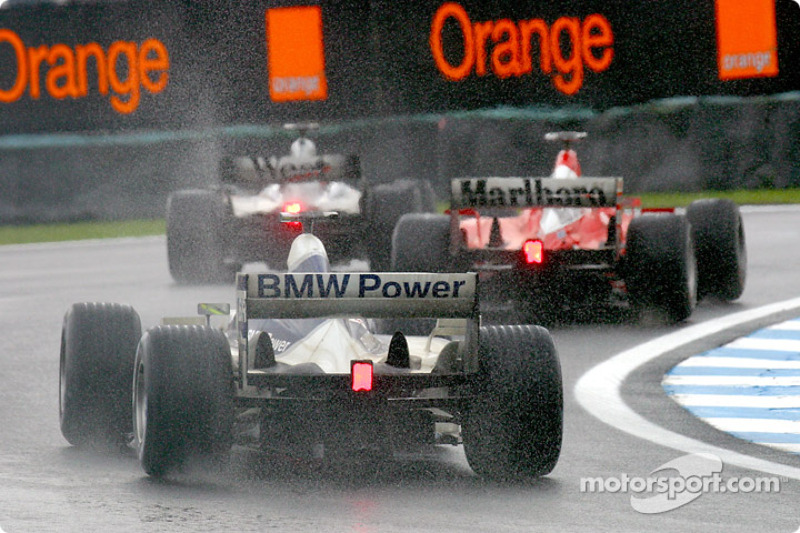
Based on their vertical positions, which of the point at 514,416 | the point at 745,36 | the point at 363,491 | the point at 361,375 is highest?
the point at 745,36

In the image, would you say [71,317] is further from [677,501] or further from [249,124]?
[249,124]

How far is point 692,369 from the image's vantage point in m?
10.9

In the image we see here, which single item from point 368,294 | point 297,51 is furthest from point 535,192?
point 297,51

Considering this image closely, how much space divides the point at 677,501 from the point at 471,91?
57.3 feet

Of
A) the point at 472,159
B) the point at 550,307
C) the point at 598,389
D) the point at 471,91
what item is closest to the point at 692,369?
the point at 598,389

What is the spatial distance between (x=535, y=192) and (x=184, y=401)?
6413mm

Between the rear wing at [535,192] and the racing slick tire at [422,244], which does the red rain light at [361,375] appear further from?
the racing slick tire at [422,244]

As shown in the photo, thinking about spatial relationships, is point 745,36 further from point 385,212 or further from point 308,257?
point 308,257

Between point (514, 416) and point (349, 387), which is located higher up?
point (349, 387)

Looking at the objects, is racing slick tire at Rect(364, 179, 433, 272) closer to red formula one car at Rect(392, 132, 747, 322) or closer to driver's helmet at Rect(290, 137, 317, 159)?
driver's helmet at Rect(290, 137, 317, 159)

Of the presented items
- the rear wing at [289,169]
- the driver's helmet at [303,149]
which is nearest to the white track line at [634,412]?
the rear wing at [289,169]

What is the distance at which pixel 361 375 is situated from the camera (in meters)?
6.94

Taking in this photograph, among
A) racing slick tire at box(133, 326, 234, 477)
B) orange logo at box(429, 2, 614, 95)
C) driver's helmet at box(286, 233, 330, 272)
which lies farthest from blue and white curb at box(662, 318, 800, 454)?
orange logo at box(429, 2, 614, 95)

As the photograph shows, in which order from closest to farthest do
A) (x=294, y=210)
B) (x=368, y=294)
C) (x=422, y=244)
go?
1. (x=368, y=294)
2. (x=422, y=244)
3. (x=294, y=210)
